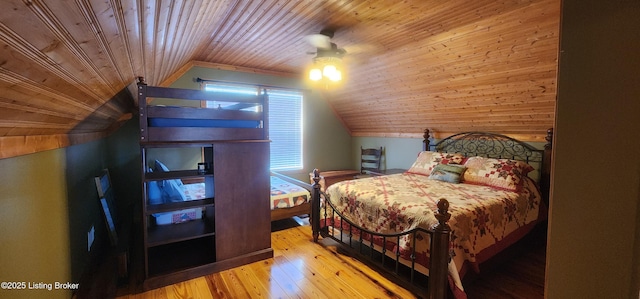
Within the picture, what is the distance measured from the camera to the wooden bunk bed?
1962 mm

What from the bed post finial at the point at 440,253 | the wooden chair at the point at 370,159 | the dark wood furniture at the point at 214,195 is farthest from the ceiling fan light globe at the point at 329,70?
the wooden chair at the point at 370,159

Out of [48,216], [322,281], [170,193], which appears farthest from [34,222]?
[322,281]

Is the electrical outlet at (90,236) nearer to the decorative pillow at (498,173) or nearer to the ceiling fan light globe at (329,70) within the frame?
the ceiling fan light globe at (329,70)

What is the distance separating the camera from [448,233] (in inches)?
71.3

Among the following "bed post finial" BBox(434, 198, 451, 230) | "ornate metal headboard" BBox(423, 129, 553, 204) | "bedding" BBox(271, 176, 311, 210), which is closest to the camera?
"bed post finial" BBox(434, 198, 451, 230)

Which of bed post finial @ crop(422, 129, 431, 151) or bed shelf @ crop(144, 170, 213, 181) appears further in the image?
bed post finial @ crop(422, 129, 431, 151)

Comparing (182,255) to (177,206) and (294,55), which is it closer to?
(177,206)

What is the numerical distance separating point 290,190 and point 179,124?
5.73 feet

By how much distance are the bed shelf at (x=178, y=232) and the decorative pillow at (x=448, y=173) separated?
105 inches

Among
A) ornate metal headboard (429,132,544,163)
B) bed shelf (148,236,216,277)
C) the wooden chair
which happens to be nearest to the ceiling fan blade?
bed shelf (148,236,216,277)

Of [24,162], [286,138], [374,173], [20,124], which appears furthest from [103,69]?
[374,173]

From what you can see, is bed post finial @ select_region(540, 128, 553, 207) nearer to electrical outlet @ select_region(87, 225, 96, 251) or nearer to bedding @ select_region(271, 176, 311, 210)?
bedding @ select_region(271, 176, 311, 210)

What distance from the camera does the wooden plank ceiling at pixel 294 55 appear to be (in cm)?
91

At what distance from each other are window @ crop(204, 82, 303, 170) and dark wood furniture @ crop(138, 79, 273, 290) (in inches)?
86.9
